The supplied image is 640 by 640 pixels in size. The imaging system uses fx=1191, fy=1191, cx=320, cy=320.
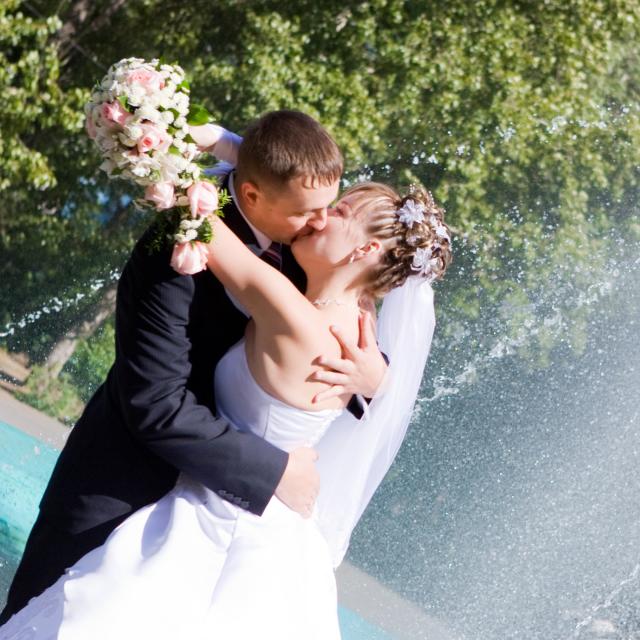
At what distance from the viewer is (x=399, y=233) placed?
3.18 meters

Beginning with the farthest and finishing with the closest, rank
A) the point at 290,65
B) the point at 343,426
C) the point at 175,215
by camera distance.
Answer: the point at 290,65 → the point at 343,426 → the point at 175,215

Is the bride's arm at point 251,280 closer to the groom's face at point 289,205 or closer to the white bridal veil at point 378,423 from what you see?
the groom's face at point 289,205

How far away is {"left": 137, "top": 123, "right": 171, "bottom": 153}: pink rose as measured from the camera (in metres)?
2.77

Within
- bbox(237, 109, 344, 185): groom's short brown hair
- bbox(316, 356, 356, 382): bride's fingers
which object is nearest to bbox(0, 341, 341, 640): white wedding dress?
bbox(316, 356, 356, 382): bride's fingers

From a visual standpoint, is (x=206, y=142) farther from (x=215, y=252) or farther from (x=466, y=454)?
(x=466, y=454)

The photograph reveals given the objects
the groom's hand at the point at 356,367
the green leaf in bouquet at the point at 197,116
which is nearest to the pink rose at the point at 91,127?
the green leaf in bouquet at the point at 197,116

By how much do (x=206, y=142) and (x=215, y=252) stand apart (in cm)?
51

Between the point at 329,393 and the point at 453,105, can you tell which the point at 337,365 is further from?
the point at 453,105

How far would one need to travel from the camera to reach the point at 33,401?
40.1ft

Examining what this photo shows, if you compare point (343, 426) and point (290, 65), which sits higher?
point (343, 426)

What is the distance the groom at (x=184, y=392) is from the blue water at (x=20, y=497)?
8.71ft

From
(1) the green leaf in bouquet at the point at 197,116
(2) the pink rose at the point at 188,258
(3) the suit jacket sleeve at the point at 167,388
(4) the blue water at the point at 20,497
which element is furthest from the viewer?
(4) the blue water at the point at 20,497

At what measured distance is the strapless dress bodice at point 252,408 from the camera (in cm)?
300

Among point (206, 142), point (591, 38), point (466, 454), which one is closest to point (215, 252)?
point (206, 142)
